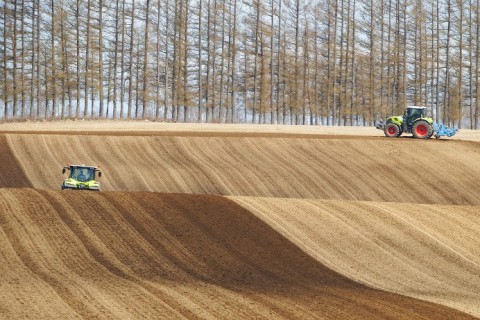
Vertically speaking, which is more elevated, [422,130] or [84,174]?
[422,130]

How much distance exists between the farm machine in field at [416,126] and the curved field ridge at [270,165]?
135 cm

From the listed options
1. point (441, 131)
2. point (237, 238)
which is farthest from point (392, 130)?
point (237, 238)

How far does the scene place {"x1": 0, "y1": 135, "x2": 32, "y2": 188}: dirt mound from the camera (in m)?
41.4

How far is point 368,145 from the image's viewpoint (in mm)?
50406

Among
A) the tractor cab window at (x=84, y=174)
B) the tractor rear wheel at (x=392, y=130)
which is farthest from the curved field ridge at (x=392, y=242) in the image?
the tractor rear wheel at (x=392, y=130)

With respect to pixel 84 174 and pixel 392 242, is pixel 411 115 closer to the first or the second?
pixel 84 174

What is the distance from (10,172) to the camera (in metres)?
43.2

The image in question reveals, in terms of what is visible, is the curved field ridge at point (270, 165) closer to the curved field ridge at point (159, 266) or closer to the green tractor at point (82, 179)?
the green tractor at point (82, 179)

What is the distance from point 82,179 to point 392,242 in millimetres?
13331

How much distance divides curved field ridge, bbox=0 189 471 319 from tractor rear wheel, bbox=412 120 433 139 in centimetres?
2220

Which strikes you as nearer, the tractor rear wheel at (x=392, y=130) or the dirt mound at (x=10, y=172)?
the dirt mound at (x=10, y=172)

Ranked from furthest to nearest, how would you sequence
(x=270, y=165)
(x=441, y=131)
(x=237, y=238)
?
(x=441, y=131), (x=270, y=165), (x=237, y=238)

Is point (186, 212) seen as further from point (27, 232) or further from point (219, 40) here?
point (219, 40)

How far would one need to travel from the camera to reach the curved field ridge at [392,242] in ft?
86.3
